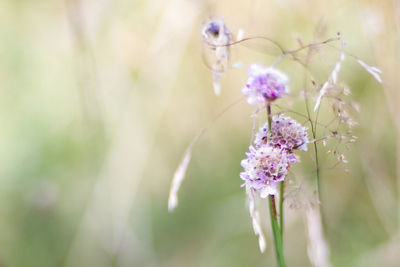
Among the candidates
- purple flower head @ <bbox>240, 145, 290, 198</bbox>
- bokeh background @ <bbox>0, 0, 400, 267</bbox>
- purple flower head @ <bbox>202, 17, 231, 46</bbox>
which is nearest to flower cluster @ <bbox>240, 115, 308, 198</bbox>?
purple flower head @ <bbox>240, 145, 290, 198</bbox>

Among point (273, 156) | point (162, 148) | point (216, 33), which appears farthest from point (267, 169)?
point (162, 148)

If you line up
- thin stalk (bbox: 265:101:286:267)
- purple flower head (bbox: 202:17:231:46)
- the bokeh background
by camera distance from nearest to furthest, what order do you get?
thin stalk (bbox: 265:101:286:267) < purple flower head (bbox: 202:17:231:46) < the bokeh background

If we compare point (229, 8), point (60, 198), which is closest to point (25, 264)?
point (60, 198)

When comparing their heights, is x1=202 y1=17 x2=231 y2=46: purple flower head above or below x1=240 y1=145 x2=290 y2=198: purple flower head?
above

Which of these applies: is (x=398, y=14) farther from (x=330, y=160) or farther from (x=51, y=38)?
(x=51, y=38)

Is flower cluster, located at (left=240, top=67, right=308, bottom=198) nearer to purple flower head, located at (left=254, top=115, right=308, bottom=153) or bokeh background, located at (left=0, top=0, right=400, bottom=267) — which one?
purple flower head, located at (left=254, top=115, right=308, bottom=153)

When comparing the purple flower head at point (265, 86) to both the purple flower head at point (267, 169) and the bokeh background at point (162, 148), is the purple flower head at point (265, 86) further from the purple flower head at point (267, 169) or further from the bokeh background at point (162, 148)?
the bokeh background at point (162, 148)
